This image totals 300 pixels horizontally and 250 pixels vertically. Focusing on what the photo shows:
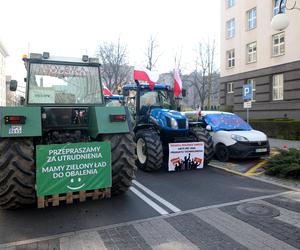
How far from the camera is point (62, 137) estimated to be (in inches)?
231

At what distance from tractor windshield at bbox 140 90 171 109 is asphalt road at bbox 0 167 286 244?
2701 millimetres

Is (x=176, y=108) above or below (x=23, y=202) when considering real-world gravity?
above

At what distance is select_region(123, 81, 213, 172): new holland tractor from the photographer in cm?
848

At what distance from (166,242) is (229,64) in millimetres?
27750

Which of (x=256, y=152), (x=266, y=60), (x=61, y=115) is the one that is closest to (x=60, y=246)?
(x=61, y=115)

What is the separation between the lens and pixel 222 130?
10.7 metres

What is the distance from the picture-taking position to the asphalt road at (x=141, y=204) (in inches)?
189

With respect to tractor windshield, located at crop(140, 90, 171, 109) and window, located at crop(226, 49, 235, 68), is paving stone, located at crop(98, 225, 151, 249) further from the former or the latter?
window, located at crop(226, 49, 235, 68)

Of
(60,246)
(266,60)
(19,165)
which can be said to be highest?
(266,60)

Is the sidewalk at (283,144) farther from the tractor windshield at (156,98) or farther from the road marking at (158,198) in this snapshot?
the road marking at (158,198)

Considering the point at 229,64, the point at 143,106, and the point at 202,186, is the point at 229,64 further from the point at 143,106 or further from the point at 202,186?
the point at 202,186

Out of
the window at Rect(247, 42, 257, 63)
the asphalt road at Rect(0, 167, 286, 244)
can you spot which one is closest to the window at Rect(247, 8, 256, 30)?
the window at Rect(247, 42, 257, 63)

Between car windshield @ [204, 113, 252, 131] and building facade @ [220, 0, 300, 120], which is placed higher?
building facade @ [220, 0, 300, 120]

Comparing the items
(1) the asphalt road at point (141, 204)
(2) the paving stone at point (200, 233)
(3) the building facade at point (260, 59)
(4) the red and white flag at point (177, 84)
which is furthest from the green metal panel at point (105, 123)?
(3) the building facade at point (260, 59)
